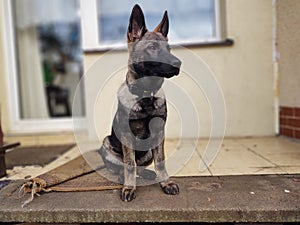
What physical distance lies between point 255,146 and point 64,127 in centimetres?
242

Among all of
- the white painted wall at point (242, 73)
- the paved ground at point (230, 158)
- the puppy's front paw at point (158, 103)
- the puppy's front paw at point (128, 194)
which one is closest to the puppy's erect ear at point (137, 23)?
the puppy's front paw at point (158, 103)

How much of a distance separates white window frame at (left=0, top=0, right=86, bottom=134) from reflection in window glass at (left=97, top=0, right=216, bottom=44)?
1.27 m

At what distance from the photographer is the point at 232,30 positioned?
2.84 m

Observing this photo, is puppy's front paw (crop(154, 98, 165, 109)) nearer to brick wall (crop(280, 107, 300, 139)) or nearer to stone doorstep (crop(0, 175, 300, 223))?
stone doorstep (crop(0, 175, 300, 223))

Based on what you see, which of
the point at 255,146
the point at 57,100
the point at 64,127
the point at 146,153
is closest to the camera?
the point at 146,153

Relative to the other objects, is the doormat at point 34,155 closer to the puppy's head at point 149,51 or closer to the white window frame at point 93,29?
the white window frame at point 93,29

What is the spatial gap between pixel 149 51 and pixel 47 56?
4270 mm

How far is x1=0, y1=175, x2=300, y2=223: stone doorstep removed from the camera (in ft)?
3.93

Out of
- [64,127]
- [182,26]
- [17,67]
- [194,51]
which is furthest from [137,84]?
[17,67]

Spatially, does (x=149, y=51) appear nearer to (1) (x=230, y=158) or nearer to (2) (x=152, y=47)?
(2) (x=152, y=47)

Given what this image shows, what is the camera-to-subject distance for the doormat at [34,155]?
6.97 feet

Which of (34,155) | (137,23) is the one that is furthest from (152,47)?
(34,155)

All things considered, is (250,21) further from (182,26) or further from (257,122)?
(257,122)

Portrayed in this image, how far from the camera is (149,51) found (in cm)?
122
